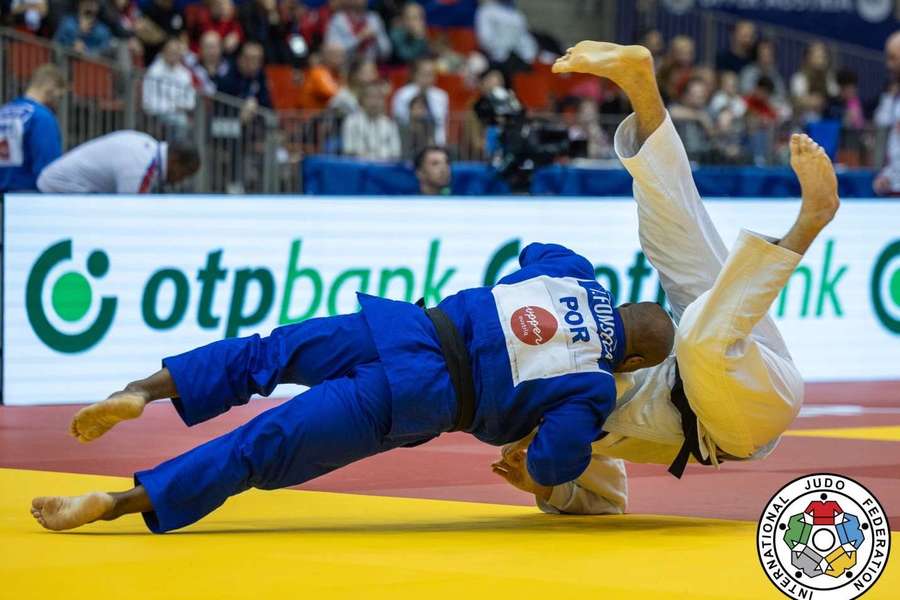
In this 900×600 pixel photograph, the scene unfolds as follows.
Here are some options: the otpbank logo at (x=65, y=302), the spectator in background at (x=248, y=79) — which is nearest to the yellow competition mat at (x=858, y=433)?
the otpbank logo at (x=65, y=302)

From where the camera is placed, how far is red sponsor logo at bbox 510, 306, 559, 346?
4992 millimetres

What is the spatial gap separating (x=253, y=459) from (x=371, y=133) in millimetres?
9724

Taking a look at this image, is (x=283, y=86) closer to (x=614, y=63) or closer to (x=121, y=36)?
(x=121, y=36)

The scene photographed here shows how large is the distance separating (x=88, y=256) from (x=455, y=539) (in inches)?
204

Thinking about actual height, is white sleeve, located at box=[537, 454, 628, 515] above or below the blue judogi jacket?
below

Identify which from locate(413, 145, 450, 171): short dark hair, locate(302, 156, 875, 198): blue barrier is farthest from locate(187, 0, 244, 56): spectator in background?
locate(413, 145, 450, 171): short dark hair

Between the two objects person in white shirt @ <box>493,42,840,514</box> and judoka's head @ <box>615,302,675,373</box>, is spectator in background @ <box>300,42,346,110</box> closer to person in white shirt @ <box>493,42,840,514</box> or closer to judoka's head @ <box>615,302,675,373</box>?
person in white shirt @ <box>493,42,840,514</box>

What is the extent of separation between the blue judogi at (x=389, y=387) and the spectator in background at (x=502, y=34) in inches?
529

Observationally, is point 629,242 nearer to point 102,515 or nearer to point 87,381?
point 87,381

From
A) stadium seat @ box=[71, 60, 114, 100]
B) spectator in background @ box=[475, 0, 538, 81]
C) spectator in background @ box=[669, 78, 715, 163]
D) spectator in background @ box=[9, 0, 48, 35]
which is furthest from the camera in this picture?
spectator in background @ box=[475, 0, 538, 81]

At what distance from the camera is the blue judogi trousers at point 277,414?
186 inches

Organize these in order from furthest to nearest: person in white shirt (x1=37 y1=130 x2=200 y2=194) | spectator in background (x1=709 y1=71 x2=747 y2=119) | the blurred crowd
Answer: spectator in background (x1=709 y1=71 x2=747 y2=119) < the blurred crowd < person in white shirt (x1=37 y1=130 x2=200 y2=194)

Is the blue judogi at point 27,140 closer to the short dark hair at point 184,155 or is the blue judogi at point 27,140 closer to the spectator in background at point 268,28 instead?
the short dark hair at point 184,155

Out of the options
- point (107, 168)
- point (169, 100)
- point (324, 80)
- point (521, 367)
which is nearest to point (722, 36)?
point (324, 80)
